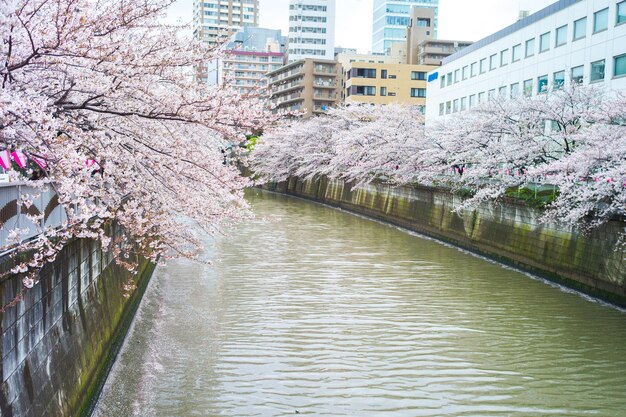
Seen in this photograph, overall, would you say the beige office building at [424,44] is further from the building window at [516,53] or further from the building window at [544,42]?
the building window at [544,42]

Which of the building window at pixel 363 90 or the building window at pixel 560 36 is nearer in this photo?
the building window at pixel 560 36

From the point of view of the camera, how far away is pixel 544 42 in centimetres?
3634

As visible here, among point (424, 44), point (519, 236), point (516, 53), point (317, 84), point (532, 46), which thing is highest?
point (424, 44)

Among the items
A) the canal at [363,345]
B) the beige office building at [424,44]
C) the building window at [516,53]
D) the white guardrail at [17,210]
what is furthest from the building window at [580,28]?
the beige office building at [424,44]

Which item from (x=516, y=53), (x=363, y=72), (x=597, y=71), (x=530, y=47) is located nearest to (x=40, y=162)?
(x=597, y=71)

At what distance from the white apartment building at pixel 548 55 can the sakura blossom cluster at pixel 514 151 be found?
7.95 ft

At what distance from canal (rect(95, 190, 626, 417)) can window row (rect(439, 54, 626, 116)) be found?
11.5 meters

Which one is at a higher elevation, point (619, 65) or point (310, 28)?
point (310, 28)

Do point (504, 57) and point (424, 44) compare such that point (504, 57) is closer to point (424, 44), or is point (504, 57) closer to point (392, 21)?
point (424, 44)

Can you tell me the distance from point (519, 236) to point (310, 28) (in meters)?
86.4

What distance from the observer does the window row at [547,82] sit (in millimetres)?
29484

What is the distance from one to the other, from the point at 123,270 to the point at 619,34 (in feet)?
81.0

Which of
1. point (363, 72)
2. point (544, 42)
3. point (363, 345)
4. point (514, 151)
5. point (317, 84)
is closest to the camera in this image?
point (363, 345)

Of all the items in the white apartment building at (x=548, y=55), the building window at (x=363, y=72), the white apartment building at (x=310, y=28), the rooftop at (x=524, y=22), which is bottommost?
the white apartment building at (x=548, y=55)
